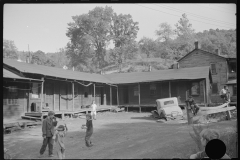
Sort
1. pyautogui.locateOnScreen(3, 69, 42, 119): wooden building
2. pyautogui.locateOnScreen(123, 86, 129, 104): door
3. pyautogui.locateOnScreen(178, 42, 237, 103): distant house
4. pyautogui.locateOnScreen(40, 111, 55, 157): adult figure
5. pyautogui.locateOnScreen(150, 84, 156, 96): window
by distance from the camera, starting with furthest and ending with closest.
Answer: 1. pyautogui.locateOnScreen(123, 86, 129, 104): door
2. pyautogui.locateOnScreen(178, 42, 237, 103): distant house
3. pyautogui.locateOnScreen(150, 84, 156, 96): window
4. pyautogui.locateOnScreen(3, 69, 42, 119): wooden building
5. pyautogui.locateOnScreen(40, 111, 55, 157): adult figure

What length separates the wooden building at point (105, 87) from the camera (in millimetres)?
14633

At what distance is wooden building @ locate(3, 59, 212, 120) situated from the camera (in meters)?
14.6

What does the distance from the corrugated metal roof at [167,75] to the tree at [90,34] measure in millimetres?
12725

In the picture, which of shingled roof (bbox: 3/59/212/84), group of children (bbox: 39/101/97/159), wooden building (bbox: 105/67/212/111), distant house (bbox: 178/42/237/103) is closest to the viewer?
group of children (bbox: 39/101/97/159)

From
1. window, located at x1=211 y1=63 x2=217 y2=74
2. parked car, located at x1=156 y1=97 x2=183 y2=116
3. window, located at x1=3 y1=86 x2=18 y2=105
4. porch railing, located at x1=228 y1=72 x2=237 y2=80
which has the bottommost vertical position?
parked car, located at x1=156 y1=97 x2=183 y2=116

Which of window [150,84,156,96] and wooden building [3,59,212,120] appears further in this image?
window [150,84,156,96]

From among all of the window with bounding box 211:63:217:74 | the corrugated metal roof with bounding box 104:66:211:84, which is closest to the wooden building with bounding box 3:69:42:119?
the corrugated metal roof with bounding box 104:66:211:84

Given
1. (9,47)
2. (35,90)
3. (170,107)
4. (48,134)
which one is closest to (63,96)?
(35,90)

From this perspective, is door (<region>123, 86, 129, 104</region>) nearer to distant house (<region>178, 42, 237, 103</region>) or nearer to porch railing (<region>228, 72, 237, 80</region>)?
distant house (<region>178, 42, 237, 103</region>)

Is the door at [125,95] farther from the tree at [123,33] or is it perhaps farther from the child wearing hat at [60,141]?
the child wearing hat at [60,141]

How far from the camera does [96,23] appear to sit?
23.0 feet

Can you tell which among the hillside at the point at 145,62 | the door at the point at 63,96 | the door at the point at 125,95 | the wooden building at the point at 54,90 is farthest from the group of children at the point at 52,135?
the door at the point at 125,95

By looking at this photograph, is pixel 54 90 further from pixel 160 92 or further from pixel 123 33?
pixel 123 33

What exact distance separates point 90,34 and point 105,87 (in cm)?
1521
